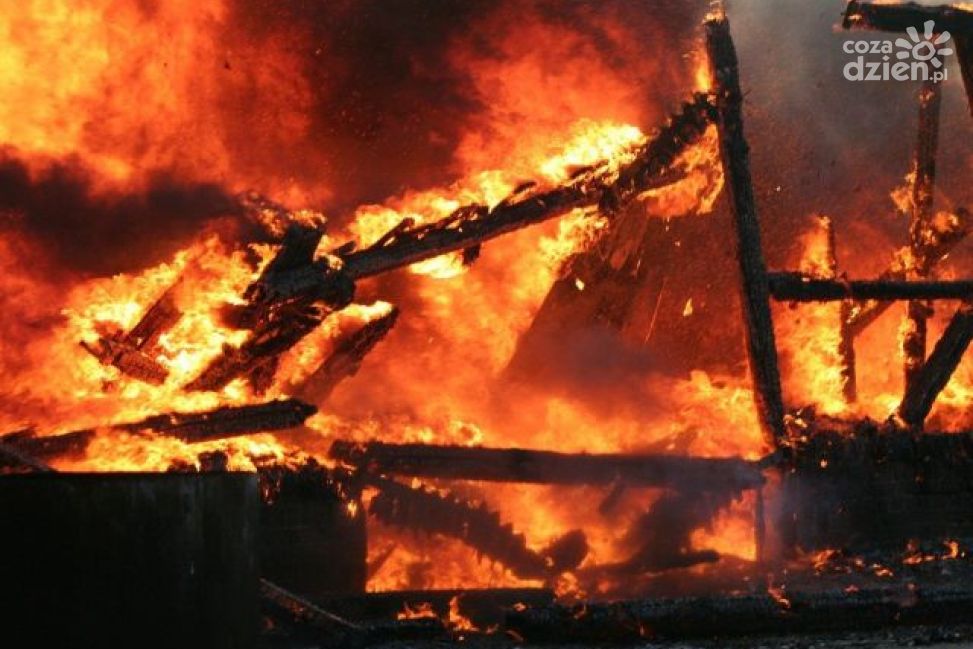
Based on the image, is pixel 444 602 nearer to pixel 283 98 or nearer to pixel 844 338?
pixel 283 98

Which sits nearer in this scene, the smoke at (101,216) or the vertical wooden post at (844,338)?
the smoke at (101,216)

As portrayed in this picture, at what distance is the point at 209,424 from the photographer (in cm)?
839

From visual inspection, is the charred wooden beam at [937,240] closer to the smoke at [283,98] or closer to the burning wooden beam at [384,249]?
the burning wooden beam at [384,249]

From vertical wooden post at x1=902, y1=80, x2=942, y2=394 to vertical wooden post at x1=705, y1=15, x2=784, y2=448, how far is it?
2.27 metres

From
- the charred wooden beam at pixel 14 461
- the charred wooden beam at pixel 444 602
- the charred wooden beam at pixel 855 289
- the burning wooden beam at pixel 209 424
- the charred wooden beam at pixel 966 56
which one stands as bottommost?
the charred wooden beam at pixel 444 602

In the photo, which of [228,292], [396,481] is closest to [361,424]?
[396,481]

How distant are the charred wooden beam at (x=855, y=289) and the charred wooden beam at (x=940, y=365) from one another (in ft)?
0.97

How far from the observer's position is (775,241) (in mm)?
16297

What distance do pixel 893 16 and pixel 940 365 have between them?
12.6ft

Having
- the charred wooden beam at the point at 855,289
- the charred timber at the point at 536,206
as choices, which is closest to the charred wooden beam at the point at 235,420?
the charred timber at the point at 536,206

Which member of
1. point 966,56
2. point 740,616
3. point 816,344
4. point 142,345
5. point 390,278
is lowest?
point 740,616

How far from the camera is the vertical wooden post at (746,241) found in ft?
33.1

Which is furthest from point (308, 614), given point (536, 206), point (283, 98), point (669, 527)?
point (283, 98)

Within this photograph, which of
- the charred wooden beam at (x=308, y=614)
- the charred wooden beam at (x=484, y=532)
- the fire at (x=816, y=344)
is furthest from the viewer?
the fire at (x=816, y=344)
